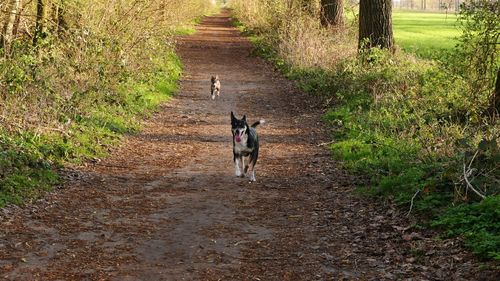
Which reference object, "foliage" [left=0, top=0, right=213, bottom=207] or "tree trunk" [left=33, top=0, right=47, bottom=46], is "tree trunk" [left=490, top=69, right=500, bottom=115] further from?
"tree trunk" [left=33, top=0, right=47, bottom=46]

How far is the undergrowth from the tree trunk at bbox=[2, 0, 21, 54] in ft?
22.2

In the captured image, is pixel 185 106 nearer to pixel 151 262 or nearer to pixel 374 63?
pixel 374 63

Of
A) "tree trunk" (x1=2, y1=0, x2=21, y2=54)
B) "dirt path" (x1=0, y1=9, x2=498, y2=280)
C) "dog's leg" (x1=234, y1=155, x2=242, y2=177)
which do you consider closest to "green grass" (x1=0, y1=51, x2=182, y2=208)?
"dirt path" (x1=0, y1=9, x2=498, y2=280)

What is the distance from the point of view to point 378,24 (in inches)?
723

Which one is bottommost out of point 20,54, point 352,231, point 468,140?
point 352,231

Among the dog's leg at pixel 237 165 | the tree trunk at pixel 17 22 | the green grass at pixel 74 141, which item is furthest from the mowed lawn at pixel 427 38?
the tree trunk at pixel 17 22

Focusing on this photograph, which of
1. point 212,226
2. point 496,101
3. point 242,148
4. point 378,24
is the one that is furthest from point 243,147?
point 378,24

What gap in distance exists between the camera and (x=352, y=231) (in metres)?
7.90

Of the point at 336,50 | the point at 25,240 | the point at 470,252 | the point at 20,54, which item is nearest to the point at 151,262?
the point at 25,240

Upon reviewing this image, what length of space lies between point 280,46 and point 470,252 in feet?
66.2

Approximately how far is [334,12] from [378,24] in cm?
671

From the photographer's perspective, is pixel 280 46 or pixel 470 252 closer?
pixel 470 252

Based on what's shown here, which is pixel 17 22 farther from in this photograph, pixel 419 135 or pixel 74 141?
pixel 419 135

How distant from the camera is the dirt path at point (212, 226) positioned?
6480mm
